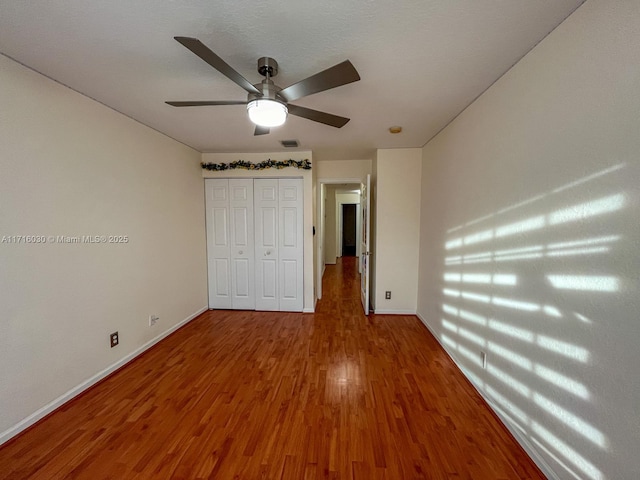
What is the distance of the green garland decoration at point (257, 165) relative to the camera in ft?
11.4

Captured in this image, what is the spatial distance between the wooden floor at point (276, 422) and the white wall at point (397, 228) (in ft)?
3.09

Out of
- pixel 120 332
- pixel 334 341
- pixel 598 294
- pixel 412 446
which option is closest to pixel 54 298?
pixel 120 332

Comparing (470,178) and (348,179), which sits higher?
(348,179)

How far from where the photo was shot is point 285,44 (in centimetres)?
140

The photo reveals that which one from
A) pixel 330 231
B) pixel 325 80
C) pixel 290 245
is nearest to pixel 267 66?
pixel 325 80

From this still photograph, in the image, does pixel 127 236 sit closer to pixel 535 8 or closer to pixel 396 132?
pixel 396 132

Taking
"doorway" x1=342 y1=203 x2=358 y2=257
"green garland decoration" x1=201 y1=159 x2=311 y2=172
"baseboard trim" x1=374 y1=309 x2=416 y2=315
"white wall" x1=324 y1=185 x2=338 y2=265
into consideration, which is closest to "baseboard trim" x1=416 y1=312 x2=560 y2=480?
"baseboard trim" x1=374 y1=309 x2=416 y2=315

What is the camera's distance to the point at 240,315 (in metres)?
3.62

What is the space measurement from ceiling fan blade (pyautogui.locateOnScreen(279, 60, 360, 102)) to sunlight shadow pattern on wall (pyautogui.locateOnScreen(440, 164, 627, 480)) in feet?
3.97

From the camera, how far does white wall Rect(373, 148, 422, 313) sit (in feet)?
11.1

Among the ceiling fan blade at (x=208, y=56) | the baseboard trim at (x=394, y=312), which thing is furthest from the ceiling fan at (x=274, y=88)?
the baseboard trim at (x=394, y=312)

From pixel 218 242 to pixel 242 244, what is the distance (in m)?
0.38

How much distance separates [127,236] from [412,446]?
9.56 feet

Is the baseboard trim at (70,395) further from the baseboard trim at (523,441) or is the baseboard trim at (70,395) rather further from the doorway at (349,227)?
the doorway at (349,227)
